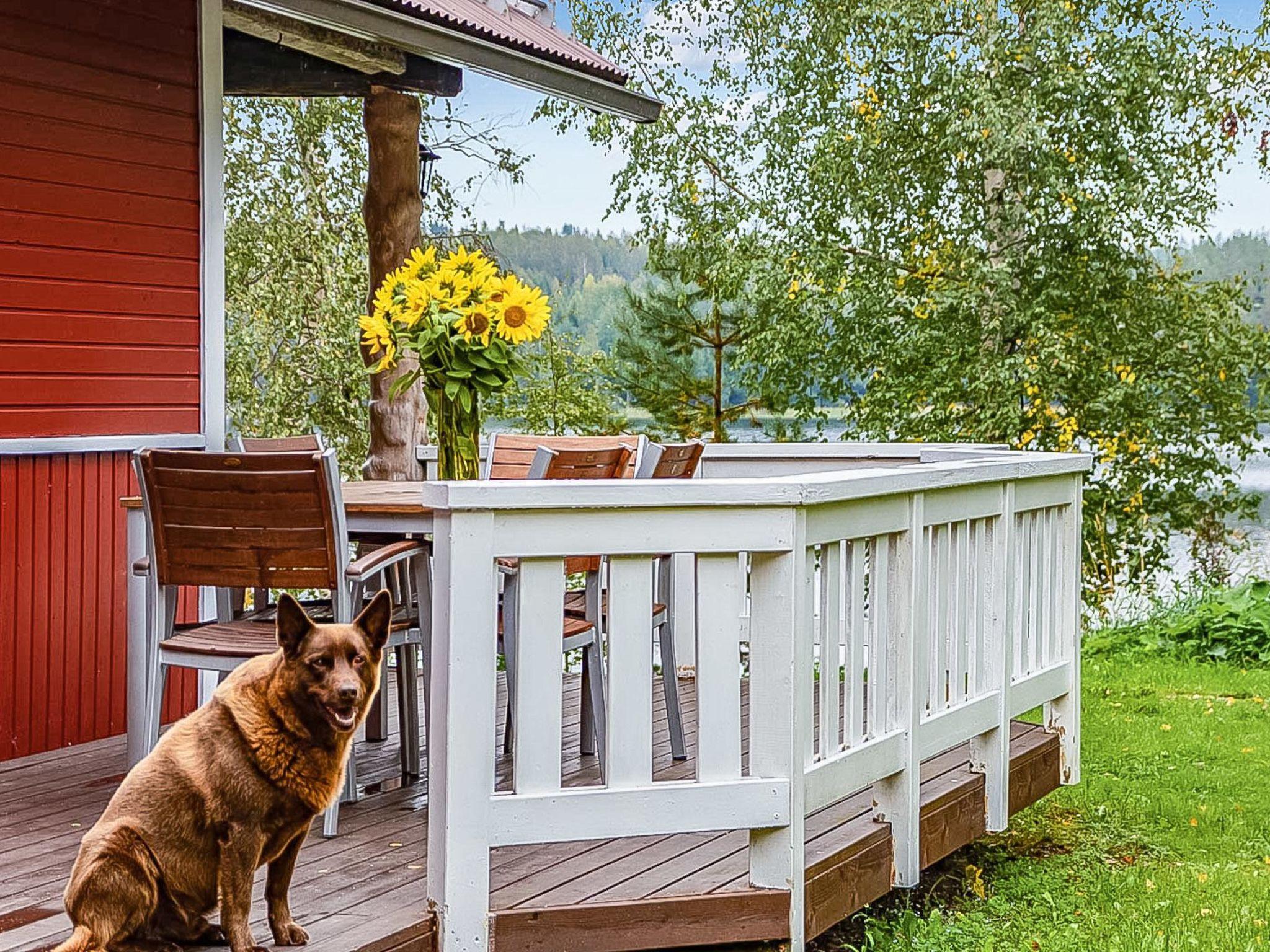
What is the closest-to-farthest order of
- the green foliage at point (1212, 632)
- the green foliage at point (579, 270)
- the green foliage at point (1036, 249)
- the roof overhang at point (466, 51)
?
the roof overhang at point (466, 51)
the green foliage at point (1212, 632)
the green foliage at point (1036, 249)
the green foliage at point (579, 270)

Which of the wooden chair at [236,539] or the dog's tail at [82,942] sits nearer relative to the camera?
the dog's tail at [82,942]

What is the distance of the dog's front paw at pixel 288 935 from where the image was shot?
2.71 meters

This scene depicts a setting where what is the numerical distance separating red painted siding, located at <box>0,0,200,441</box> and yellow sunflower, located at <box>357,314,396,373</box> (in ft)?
3.34

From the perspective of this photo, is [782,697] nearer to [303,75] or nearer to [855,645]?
[855,645]

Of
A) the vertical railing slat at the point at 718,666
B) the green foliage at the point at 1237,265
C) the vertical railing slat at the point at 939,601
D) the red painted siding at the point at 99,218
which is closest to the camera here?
the vertical railing slat at the point at 718,666

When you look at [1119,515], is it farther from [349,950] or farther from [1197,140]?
[349,950]

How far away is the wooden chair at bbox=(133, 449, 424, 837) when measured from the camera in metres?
3.34

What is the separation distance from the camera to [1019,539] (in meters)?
4.55

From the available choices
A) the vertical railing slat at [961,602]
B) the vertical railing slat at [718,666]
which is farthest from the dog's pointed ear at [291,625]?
the vertical railing slat at [961,602]

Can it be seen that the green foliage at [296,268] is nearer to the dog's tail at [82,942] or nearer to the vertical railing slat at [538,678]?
the vertical railing slat at [538,678]

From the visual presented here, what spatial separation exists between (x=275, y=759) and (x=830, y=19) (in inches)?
478

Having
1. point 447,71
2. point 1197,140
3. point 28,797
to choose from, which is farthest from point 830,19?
point 28,797

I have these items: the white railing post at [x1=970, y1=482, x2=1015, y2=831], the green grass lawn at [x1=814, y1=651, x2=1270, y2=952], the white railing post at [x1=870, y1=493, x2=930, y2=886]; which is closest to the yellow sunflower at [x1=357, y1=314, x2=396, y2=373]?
the white railing post at [x1=870, y1=493, x2=930, y2=886]

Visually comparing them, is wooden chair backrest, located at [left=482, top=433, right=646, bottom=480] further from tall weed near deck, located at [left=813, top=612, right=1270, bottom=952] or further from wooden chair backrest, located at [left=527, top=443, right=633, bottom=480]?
tall weed near deck, located at [left=813, top=612, right=1270, bottom=952]
